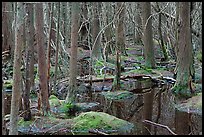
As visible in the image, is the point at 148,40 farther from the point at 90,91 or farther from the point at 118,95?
the point at 118,95

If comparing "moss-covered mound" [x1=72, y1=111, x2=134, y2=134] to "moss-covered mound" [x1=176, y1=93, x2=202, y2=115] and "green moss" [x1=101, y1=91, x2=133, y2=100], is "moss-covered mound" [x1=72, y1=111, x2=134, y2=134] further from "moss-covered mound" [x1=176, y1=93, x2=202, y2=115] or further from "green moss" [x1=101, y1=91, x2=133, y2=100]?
"green moss" [x1=101, y1=91, x2=133, y2=100]

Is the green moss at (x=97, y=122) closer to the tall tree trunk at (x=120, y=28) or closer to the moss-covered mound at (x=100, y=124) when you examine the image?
the moss-covered mound at (x=100, y=124)

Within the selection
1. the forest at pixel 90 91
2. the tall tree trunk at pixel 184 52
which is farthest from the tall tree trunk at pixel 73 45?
the tall tree trunk at pixel 184 52

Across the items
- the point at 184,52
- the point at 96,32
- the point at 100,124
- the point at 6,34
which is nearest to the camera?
the point at 100,124

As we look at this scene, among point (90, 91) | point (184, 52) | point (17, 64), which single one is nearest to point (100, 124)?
point (17, 64)

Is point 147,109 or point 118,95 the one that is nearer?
point 147,109

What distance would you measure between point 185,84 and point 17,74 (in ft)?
28.1

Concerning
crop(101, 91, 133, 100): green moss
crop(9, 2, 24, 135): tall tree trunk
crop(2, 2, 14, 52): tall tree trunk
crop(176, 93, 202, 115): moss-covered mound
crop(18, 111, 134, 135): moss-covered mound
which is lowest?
crop(18, 111, 134, 135): moss-covered mound

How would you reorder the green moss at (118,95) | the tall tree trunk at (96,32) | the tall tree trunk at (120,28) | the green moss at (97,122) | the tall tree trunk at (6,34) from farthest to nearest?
1. the tall tree trunk at (96,32)
2. the tall tree trunk at (6,34)
3. the tall tree trunk at (120,28)
4. the green moss at (118,95)
5. the green moss at (97,122)

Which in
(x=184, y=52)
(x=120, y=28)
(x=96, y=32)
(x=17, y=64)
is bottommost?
(x=17, y=64)

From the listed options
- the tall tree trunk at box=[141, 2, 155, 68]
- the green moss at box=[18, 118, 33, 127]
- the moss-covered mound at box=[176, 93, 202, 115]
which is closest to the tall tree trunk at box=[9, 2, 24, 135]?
the green moss at box=[18, 118, 33, 127]

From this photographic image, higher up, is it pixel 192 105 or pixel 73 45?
pixel 73 45

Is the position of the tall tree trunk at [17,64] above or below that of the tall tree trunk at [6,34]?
below

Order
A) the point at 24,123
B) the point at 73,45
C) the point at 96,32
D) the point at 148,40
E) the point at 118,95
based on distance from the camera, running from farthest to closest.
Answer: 1. the point at 96,32
2. the point at 148,40
3. the point at 118,95
4. the point at 73,45
5. the point at 24,123
